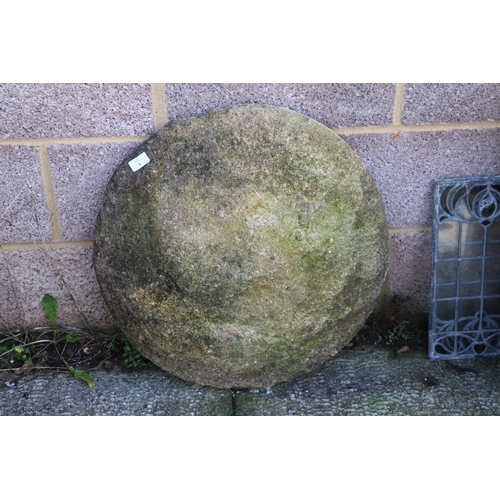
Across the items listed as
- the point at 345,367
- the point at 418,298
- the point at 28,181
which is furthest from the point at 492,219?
the point at 28,181

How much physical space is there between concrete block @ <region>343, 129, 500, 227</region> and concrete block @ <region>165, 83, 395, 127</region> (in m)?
0.10

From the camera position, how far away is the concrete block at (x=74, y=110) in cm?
225

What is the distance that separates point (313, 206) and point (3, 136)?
4.39 feet

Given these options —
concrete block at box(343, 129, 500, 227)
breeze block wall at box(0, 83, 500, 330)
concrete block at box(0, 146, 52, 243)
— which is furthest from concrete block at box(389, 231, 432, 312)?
concrete block at box(0, 146, 52, 243)

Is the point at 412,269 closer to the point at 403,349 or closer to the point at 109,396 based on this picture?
the point at 403,349

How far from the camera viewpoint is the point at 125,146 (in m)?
2.35

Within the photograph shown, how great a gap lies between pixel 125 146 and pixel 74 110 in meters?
0.25

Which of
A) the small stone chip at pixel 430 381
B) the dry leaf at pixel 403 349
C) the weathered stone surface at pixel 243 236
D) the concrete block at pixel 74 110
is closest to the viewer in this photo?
the weathered stone surface at pixel 243 236

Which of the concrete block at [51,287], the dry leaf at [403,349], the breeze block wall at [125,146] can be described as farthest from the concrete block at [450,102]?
the concrete block at [51,287]

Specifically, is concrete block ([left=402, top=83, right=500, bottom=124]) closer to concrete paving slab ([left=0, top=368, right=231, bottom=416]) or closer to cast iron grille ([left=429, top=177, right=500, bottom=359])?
cast iron grille ([left=429, top=177, right=500, bottom=359])

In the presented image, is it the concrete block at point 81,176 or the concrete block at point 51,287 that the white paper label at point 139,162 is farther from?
the concrete block at point 51,287

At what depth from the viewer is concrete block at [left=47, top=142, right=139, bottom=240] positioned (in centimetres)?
235

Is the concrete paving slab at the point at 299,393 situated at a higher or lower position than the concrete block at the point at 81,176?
lower

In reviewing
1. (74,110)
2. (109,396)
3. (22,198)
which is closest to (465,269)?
(109,396)
